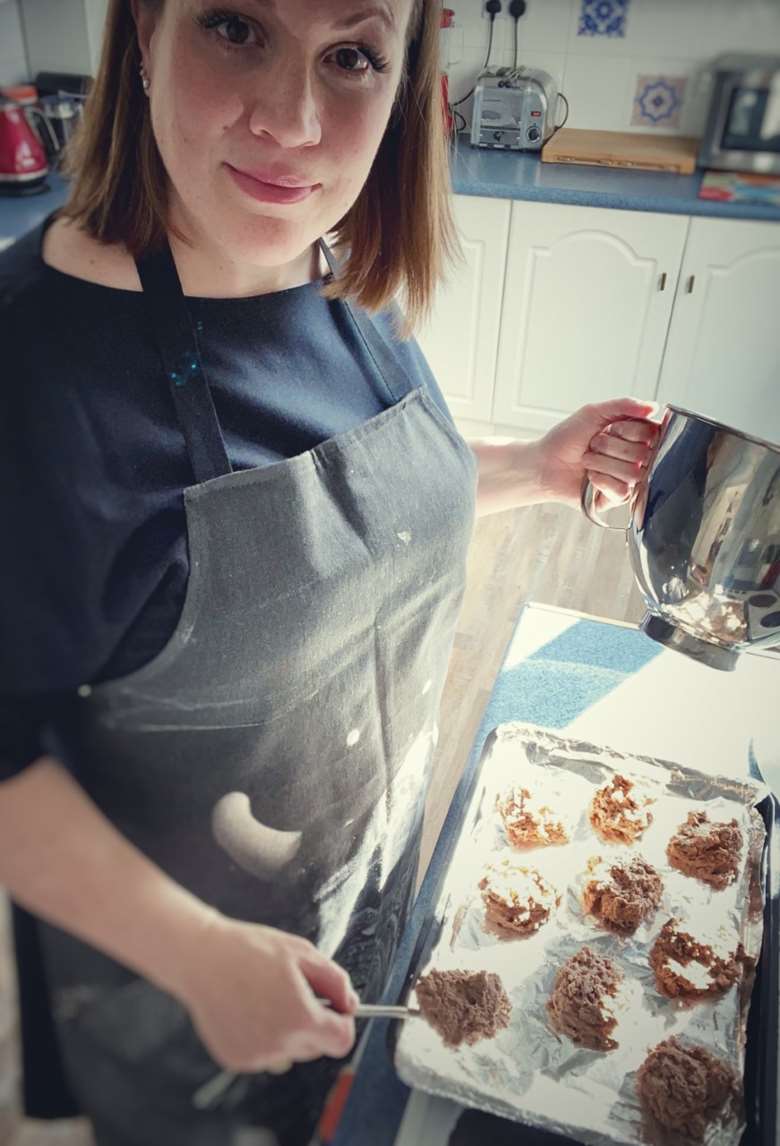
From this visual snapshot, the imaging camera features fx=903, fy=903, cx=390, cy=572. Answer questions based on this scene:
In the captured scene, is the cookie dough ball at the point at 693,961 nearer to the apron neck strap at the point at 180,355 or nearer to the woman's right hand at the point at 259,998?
the woman's right hand at the point at 259,998

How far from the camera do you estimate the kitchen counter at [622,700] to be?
0.71 metres

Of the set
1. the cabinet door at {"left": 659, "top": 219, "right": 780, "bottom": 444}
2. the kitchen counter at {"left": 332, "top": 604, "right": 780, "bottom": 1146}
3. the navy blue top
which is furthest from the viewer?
the kitchen counter at {"left": 332, "top": 604, "right": 780, "bottom": 1146}

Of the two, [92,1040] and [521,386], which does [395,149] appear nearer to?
[521,386]

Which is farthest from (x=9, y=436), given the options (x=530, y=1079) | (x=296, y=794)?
(x=530, y=1079)

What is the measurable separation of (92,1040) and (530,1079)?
0.92ft

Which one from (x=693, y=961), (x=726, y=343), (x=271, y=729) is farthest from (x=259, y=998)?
(x=726, y=343)

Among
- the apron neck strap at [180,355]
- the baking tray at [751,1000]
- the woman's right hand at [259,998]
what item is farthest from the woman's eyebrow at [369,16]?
the baking tray at [751,1000]

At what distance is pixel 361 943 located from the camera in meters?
0.46

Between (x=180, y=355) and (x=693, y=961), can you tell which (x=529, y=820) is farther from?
(x=180, y=355)

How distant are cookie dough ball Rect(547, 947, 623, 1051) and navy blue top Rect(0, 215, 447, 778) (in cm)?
34

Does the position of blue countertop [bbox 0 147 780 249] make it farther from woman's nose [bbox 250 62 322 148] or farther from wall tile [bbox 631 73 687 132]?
woman's nose [bbox 250 62 322 148]

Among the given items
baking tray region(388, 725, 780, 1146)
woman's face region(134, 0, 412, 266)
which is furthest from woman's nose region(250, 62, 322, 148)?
baking tray region(388, 725, 780, 1146)

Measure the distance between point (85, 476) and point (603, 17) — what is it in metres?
0.30

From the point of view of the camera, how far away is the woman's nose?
31 centimetres
